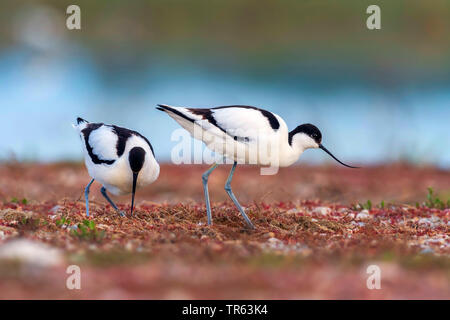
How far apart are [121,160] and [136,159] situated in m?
0.23

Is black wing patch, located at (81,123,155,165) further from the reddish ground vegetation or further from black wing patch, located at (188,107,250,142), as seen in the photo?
black wing patch, located at (188,107,250,142)

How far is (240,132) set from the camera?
19.0 feet

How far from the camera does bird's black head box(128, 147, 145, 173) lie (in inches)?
239

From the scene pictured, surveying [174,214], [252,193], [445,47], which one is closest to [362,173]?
[252,193]

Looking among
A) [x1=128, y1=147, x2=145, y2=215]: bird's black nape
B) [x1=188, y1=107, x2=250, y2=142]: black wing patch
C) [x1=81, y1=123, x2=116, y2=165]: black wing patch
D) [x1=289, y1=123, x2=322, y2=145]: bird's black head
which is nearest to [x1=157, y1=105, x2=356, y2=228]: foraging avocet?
[x1=188, y1=107, x2=250, y2=142]: black wing patch

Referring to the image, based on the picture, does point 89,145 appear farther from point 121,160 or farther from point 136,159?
point 136,159

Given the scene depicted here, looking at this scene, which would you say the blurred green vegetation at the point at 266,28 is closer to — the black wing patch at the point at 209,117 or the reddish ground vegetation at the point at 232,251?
the reddish ground vegetation at the point at 232,251

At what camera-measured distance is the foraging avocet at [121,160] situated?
6.18m

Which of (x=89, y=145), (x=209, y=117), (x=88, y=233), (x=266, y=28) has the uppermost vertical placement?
(x=266, y=28)

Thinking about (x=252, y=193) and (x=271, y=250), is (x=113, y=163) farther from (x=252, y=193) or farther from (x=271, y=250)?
(x=252, y=193)

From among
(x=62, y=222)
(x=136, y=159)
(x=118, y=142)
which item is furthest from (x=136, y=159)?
(x=62, y=222)

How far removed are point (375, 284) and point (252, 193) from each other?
6.07 metres

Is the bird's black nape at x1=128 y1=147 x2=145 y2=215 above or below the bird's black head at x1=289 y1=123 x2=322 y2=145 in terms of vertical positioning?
below

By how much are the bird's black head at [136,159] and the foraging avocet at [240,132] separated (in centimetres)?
51
